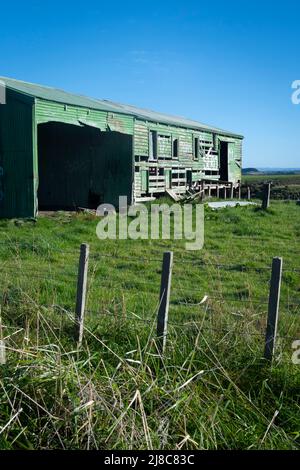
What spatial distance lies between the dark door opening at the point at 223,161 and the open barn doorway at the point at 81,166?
1350 centimetres

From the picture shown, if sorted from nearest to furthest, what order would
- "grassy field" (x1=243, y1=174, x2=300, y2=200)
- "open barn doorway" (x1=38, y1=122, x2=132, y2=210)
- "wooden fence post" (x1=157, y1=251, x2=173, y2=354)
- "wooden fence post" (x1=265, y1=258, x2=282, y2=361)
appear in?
1. "wooden fence post" (x1=265, y1=258, x2=282, y2=361)
2. "wooden fence post" (x1=157, y1=251, x2=173, y2=354)
3. "open barn doorway" (x1=38, y1=122, x2=132, y2=210)
4. "grassy field" (x1=243, y1=174, x2=300, y2=200)

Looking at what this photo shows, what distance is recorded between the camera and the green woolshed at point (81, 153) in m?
16.7

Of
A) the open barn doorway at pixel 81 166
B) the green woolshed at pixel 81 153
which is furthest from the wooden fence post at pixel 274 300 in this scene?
the open barn doorway at pixel 81 166

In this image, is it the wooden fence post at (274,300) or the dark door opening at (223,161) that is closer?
the wooden fence post at (274,300)

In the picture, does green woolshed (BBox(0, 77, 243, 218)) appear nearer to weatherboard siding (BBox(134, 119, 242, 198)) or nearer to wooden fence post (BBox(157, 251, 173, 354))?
weatherboard siding (BBox(134, 119, 242, 198))

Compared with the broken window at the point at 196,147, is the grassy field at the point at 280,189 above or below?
below

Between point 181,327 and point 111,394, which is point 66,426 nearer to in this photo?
point 111,394

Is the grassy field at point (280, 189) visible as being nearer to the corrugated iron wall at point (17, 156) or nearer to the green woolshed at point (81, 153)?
the green woolshed at point (81, 153)

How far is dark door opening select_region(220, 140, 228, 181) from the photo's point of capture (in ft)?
109

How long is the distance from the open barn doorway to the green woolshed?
4cm

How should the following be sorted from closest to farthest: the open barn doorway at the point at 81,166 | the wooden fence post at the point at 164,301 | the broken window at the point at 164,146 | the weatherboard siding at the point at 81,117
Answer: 1. the wooden fence post at the point at 164,301
2. the weatherboard siding at the point at 81,117
3. the open barn doorway at the point at 81,166
4. the broken window at the point at 164,146

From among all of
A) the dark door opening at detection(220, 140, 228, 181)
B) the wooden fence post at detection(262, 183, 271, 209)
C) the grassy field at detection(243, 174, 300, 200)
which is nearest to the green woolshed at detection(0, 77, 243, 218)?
the dark door opening at detection(220, 140, 228, 181)

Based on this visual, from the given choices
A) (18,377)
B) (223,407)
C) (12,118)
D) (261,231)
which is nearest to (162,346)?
(223,407)

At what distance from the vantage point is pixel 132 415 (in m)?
3.88
